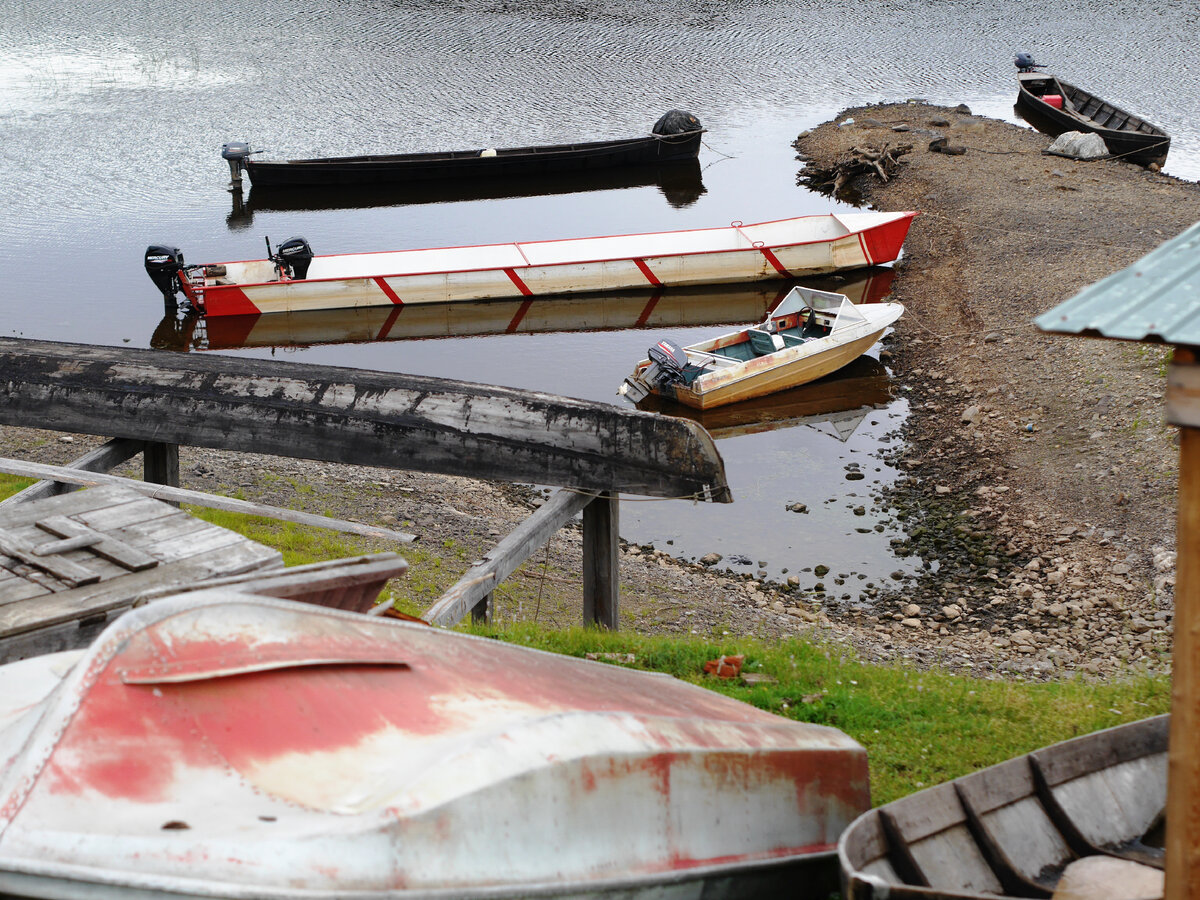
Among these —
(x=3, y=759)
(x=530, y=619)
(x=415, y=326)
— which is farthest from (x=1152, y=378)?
(x=3, y=759)

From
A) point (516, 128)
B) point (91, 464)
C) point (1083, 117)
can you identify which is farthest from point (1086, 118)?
point (91, 464)

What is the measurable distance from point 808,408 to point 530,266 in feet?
24.8

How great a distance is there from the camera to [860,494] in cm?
1577

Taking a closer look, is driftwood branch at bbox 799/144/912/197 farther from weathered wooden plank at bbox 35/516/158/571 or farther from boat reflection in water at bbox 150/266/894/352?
weathered wooden plank at bbox 35/516/158/571

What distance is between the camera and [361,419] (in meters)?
7.33

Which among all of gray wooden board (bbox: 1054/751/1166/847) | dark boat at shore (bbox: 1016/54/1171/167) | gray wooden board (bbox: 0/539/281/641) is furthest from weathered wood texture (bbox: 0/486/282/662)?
dark boat at shore (bbox: 1016/54/1171/167)

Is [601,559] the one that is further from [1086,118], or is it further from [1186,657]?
[1086,118]

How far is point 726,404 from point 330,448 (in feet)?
39.4

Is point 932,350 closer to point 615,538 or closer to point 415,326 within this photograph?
point 415,326

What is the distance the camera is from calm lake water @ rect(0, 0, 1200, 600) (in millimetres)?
18625

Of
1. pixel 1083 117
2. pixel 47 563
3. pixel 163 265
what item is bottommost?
pixel 47 563

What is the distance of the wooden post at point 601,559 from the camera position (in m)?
7.63

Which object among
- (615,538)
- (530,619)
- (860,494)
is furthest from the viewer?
(860,494)

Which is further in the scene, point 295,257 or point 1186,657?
point 295,257
